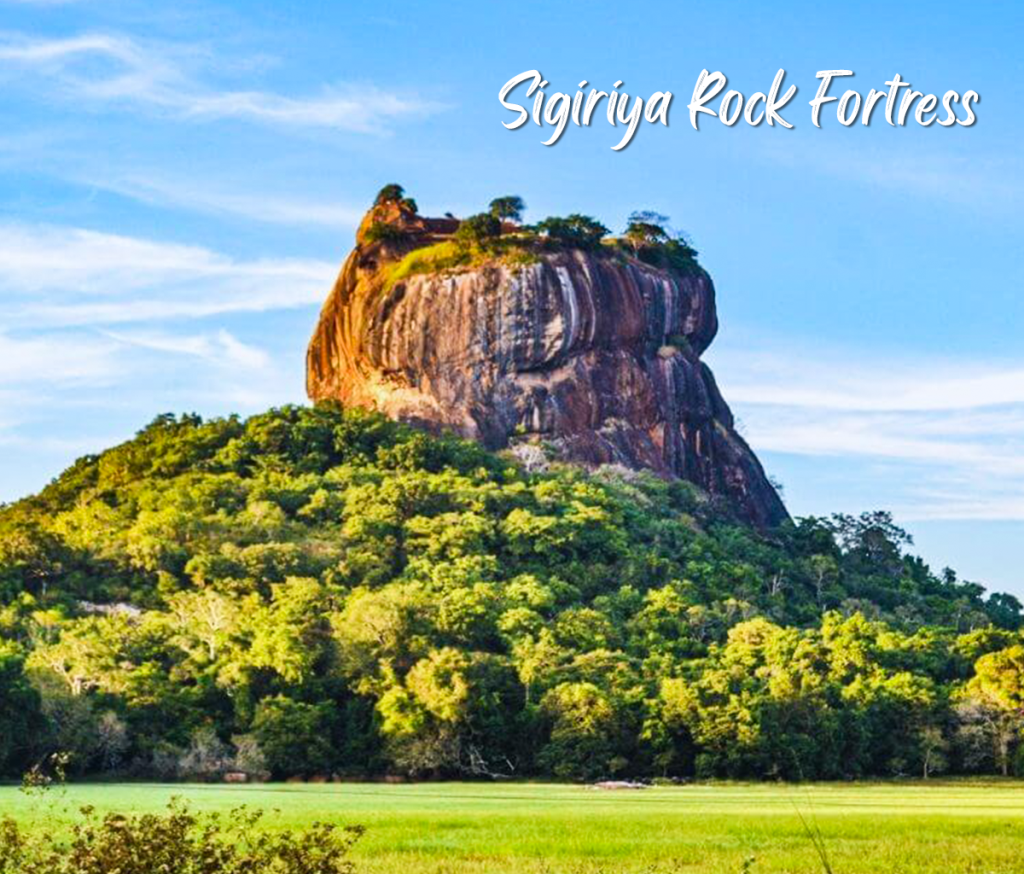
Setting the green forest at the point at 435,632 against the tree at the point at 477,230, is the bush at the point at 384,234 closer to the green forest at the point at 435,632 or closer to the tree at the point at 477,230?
the tree at the point at 477,230

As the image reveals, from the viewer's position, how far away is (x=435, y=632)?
187 feet

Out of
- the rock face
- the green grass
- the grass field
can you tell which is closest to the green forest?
the rock face

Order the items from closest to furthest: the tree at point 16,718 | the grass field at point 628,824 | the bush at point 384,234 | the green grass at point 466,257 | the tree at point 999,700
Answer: the grass field at point 628,824, the tree at point 16,718, the tree at point 999,700, the green grass at point 466,257, the bush at point 384,234

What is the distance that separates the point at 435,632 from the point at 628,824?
3006cm

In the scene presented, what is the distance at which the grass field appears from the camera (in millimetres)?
21047

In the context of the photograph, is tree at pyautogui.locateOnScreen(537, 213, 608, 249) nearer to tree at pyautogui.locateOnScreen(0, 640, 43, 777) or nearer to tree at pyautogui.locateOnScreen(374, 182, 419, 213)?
tree at pyautogui.locateOnScreen(374, 182, 419, 213)

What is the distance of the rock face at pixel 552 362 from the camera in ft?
290

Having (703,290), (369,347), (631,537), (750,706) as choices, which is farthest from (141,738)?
(703,290)

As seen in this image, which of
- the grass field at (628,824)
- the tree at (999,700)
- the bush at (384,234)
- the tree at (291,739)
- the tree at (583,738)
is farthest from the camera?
the bush at (384,234)

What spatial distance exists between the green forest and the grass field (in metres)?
7.16

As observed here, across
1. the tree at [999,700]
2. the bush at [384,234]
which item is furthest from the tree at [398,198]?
the tree at [999,700]

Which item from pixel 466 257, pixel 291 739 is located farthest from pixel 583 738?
pixel 466 257

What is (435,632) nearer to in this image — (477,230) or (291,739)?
(291,739)

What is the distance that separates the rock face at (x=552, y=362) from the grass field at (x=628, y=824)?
46.6 m
